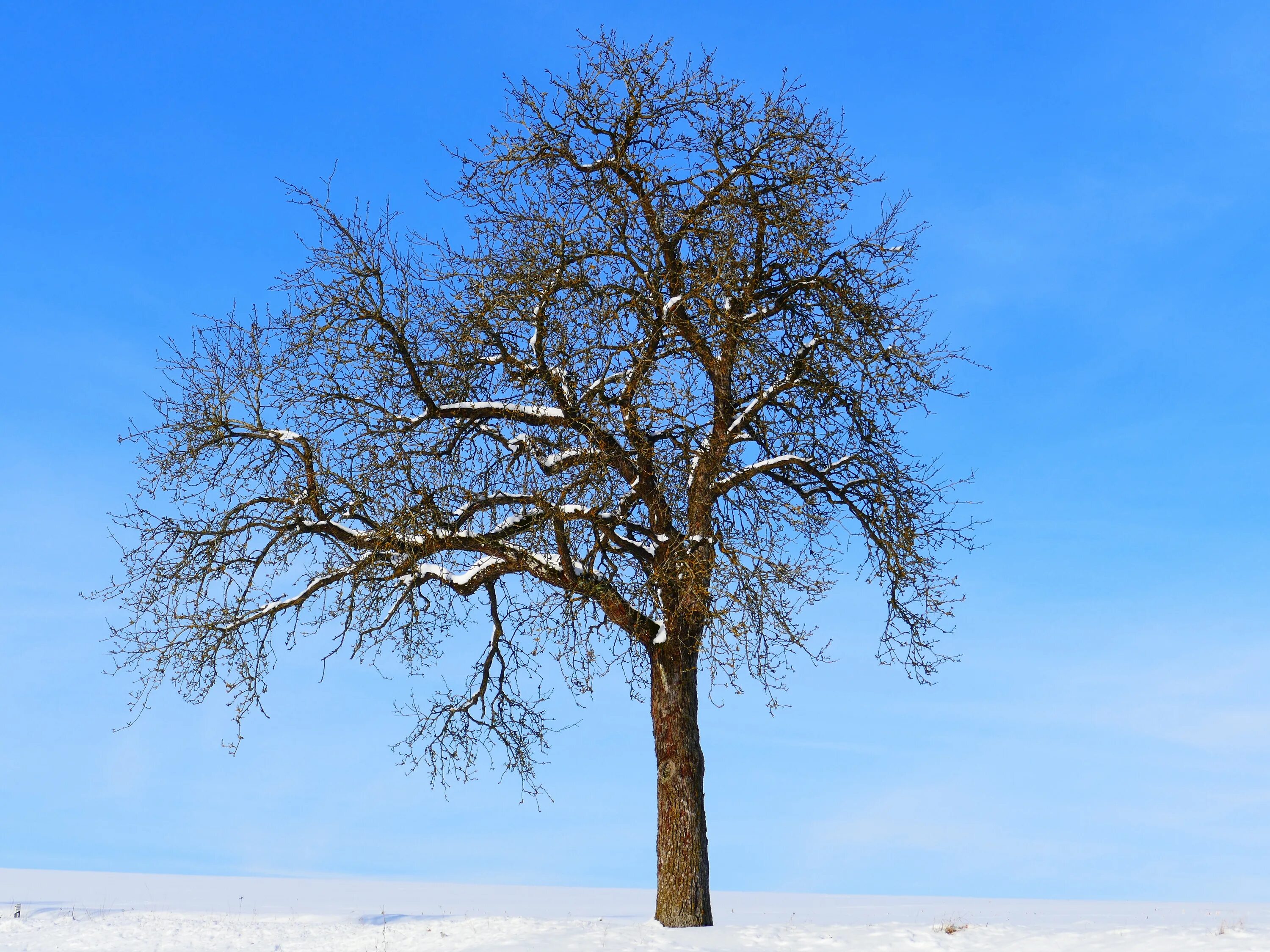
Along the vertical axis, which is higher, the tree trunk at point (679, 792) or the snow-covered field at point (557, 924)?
the tree trunk at point (679, 792)

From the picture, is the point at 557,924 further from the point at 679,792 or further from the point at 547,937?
the point at 679,792

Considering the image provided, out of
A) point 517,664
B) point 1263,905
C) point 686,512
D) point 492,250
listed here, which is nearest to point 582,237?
point 492,250

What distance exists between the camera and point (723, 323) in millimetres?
11461

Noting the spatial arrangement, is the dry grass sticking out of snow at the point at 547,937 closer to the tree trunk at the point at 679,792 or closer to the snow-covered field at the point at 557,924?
the snow-covered field at the point at 557,924

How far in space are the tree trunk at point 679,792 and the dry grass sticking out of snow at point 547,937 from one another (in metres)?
0.35

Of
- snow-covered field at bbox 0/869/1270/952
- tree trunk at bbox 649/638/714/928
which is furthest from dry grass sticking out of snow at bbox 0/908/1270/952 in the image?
tree trunk at bbox 649/638/714/928

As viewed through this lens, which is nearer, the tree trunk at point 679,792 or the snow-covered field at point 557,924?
the snow-covered field at point 557,924

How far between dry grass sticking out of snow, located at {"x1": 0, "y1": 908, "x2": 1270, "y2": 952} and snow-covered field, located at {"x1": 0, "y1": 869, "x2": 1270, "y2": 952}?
26 millimetres

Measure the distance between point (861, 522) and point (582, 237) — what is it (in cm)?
501

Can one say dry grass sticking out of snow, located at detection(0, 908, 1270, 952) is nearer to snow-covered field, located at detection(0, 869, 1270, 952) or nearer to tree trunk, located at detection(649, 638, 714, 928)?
snow-covered field, located at detection(0, 869, 1270, 952)

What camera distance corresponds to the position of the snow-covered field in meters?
10.0

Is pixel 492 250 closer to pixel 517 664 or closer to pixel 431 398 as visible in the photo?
pixel 431 398

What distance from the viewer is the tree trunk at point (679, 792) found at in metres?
11.1

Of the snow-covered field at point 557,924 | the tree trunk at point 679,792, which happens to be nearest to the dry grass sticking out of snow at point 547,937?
the snow-covered field at point 557,924
